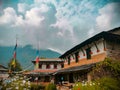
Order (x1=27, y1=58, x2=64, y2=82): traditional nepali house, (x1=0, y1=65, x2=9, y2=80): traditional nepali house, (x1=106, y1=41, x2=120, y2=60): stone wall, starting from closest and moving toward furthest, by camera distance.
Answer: (x1=0, y1=65, x2=9, y2=80): traditional nepali house
(x1=106, y1=41, x2=120, y2=60): stone wall
(x1=27, y1=58, x2=64, y2=82): traditional nepali house

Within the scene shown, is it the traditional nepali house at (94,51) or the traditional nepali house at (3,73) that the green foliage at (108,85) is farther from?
the traditional nepali house at (94,51)

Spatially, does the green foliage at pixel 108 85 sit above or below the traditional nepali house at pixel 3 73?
below

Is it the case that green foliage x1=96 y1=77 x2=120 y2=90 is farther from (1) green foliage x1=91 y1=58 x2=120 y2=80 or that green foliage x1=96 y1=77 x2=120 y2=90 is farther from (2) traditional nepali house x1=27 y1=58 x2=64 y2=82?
(2) traditional nepali house x1=27 y1=58 x2=64 y2=82

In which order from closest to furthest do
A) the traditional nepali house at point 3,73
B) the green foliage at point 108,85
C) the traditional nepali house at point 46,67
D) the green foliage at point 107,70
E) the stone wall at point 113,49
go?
1. the traditional nepali house at point 3,73
2. the green foliage at point 108,85
3. the green foliage at point 107,70
4. the stone wall at point 113,49
5. the traditional nepali house at point 46,67

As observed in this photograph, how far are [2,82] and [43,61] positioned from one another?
31.5 meters

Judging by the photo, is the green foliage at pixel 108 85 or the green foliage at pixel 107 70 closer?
the green foliage at pixel 108 85

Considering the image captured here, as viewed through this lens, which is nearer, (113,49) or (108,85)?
(108,85)

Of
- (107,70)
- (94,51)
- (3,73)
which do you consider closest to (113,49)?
(94,51)

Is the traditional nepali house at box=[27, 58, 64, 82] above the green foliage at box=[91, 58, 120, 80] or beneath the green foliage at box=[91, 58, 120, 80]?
above

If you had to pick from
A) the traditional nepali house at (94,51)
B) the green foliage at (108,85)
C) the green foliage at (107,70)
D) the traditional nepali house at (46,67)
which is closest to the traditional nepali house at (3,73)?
the green foliage at (108,85)

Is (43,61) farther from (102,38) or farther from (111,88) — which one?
(111,88)

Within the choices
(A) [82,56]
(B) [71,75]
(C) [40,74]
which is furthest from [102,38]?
(C) [40,74]

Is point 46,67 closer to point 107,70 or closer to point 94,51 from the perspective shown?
point 94,51

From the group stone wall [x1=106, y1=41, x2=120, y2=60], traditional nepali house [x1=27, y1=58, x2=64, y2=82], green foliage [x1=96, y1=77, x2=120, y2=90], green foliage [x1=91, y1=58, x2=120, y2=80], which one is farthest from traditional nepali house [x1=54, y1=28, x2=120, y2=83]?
traditional nepali house [x1=27, y1=58, x2=64, y2=82]
